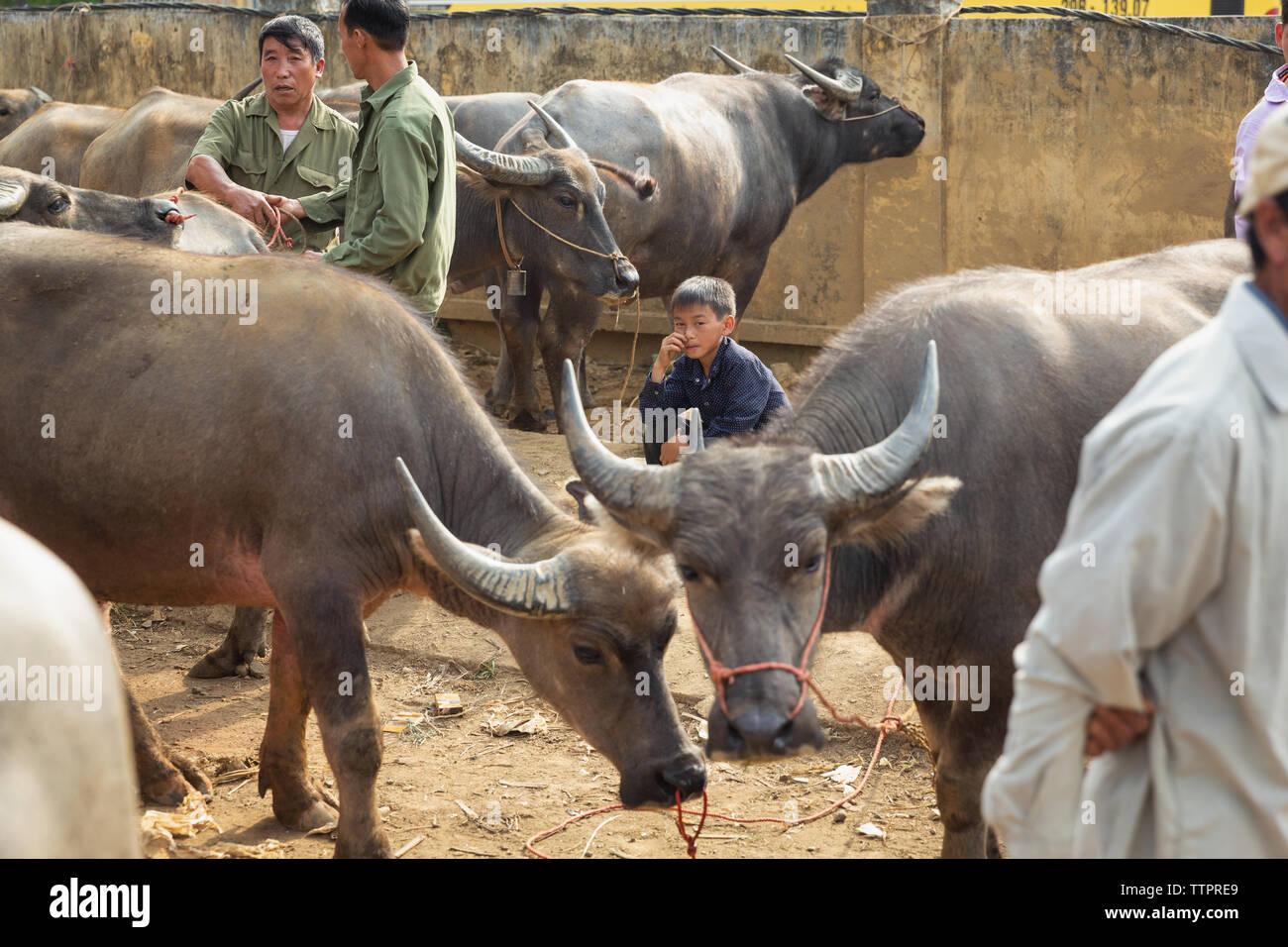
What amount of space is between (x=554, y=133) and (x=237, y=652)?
345 cm

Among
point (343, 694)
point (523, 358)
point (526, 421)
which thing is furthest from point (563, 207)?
point (343, 694)

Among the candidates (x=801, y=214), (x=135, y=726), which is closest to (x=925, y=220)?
(x=801, y=214)

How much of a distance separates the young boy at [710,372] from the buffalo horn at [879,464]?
1406 millimetres

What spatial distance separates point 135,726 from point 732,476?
2.53 m

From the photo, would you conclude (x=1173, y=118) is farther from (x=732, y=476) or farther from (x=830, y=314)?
(x=732, y=476)

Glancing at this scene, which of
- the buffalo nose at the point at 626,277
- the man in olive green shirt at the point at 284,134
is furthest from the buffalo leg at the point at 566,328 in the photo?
the man in olive green shirt at the point at 284,134

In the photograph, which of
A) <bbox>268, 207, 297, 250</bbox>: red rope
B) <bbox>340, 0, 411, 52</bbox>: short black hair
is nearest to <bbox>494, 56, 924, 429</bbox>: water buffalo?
<bbox>268, 207, 297, 250</bbox>: red rope

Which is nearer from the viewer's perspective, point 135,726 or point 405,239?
point 135,726

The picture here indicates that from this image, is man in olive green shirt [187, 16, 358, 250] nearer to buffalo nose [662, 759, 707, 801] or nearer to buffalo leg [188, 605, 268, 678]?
buffalo leg [188, 605, 268, 678]

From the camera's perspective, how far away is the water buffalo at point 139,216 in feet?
17.1

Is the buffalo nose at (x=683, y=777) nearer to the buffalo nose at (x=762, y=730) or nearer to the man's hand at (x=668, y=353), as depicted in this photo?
the buffalo nose at (x=762, y=730)

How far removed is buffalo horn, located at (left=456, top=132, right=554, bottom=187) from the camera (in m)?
7.21

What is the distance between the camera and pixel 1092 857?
213 centimetres

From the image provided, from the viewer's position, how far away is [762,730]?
3273 mm
